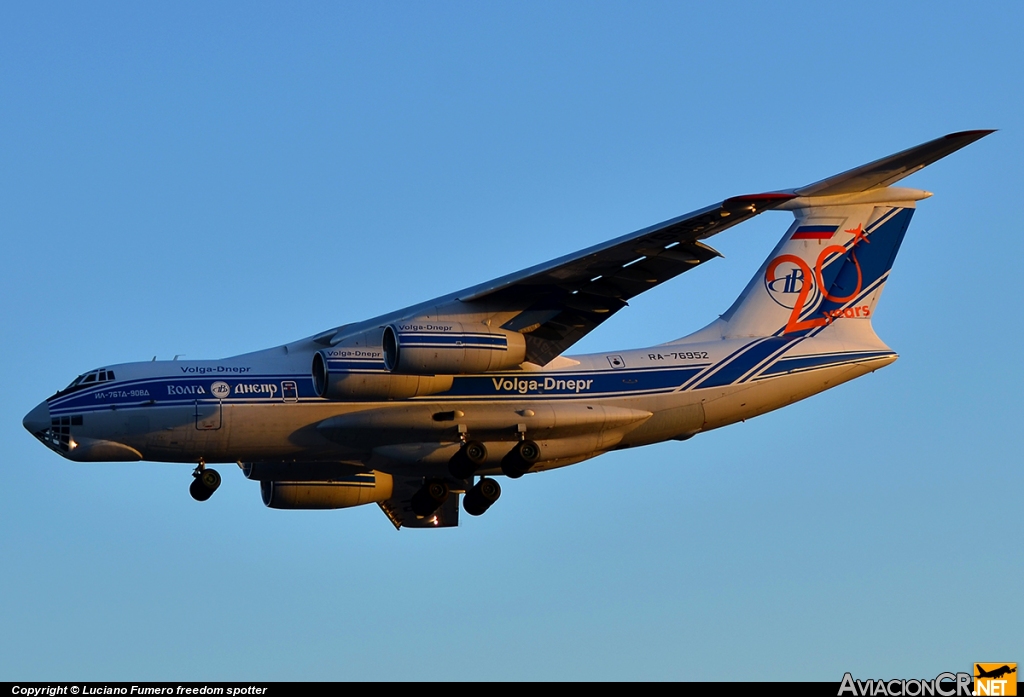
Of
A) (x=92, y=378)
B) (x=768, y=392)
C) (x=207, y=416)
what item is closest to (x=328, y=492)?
(x=207, y=416)

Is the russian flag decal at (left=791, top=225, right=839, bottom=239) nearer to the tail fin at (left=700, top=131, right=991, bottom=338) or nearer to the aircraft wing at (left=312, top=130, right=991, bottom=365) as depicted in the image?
the tail fin at (left=700, top=131, right=991, bottom=338)

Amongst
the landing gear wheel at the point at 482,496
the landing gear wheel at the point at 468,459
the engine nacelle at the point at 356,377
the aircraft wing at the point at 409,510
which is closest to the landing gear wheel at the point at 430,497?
the landing gear wheel at the point at 482,496

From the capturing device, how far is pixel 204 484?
597 inches

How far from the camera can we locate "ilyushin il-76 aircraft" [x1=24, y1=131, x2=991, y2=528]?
14.8 m

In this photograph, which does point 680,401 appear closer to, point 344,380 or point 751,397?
point 751,397

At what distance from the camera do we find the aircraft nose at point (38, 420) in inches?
590

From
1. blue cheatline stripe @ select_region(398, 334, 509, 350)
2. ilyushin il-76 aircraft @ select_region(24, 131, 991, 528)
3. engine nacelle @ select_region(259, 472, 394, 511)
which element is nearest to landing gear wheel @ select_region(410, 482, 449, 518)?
ilyushin il-76 aircraft @ select_region(24, 131, 991, 528)

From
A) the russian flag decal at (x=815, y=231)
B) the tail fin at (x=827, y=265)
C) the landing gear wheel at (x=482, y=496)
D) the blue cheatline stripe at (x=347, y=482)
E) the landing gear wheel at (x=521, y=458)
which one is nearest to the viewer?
the landing gear wheel at (x=521, y=458)

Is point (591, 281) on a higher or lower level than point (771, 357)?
higher

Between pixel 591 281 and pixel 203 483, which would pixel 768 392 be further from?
pixel 203 483

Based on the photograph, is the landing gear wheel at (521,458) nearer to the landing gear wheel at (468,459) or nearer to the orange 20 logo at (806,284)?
the landing gear wheel at (468,459)

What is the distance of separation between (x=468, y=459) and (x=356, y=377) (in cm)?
131

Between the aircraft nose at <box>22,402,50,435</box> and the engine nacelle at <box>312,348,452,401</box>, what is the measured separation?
237 centimetres

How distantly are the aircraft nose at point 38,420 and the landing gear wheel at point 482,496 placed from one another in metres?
3.88
